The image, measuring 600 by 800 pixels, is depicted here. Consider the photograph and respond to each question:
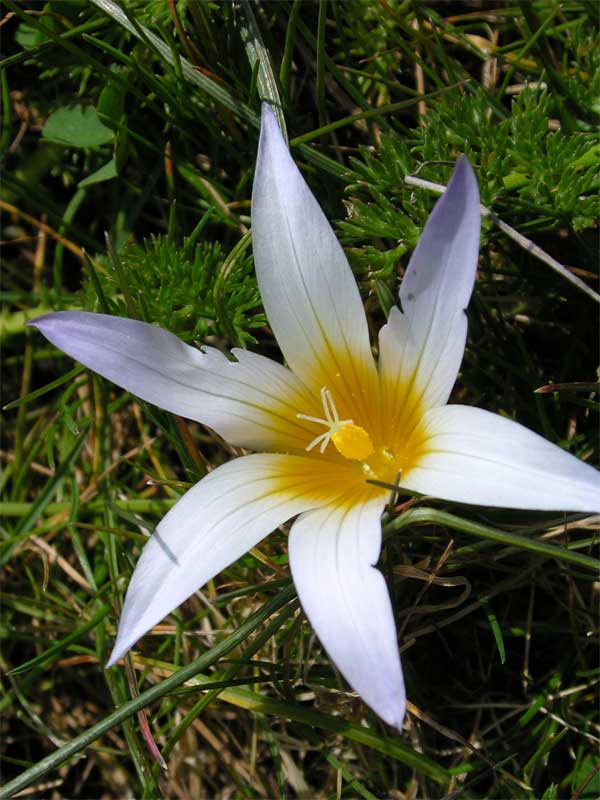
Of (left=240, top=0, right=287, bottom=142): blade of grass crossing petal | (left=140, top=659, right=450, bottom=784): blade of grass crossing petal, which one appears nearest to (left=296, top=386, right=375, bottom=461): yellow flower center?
(left=140, top=659, right=450, bottom=784): blade of grass crossing petal

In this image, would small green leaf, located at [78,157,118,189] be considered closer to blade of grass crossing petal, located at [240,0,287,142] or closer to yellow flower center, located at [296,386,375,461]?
blade of grass crossing petal, located at [240,0,287,142]

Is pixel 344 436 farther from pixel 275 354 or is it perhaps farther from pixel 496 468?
pixel 275 354

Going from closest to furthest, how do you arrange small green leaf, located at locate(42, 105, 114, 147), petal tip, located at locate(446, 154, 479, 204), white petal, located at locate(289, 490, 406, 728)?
white petal, located at locate(289, 490, 406, 728)
petal tip, located at locate(446, 154, 479, 204)
small green leaf, located at locate(42, 105, 114, 147)

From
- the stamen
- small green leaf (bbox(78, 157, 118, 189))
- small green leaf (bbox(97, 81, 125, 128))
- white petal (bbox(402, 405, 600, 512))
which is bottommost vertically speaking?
the stamen

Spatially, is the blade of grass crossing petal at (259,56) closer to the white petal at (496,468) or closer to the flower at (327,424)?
the flower at (327,424)

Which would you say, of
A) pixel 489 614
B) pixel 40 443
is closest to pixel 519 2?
pixel 489 614

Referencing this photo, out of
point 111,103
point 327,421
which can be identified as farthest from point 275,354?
point 111,103

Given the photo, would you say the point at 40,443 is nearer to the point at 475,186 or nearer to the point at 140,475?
the point at 140,475

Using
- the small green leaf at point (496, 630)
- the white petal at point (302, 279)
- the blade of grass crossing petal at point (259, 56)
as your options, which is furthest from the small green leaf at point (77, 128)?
the small green leaf at point (496, 630)
